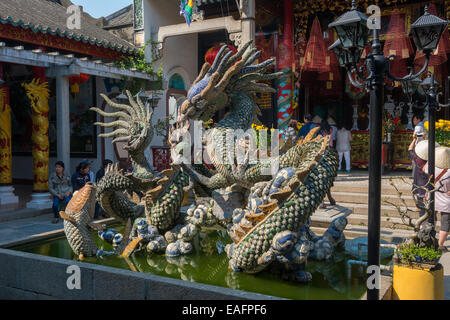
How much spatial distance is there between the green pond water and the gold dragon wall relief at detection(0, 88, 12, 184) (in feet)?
12.8

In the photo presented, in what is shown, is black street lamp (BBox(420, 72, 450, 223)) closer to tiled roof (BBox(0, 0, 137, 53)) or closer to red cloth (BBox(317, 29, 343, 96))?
red cloth (BBox(317, 29, 343, 96))

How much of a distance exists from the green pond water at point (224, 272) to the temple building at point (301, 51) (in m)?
4.97

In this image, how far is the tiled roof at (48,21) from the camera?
28.3 ft

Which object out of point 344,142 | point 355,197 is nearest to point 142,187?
point 355,197

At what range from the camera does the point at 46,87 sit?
10.2 meters

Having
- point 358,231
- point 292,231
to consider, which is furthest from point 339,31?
point 358,231

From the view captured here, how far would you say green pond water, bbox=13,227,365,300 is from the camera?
3.94 meters

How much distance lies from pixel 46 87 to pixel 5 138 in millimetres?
1864

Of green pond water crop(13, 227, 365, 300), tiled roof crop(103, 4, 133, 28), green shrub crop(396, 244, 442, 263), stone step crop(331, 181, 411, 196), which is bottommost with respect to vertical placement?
green pond water crop(13, 227, 365, 300)

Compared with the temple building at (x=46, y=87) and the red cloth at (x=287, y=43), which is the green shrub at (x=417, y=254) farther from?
the red cloth at (x=287, y=43)

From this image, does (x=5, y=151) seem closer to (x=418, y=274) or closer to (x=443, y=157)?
(x=443, y=157)

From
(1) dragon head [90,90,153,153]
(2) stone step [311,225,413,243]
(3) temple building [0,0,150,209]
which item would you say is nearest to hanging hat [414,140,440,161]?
(2) stone step [311,225,413,243]

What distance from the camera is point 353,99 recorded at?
12406 mm
